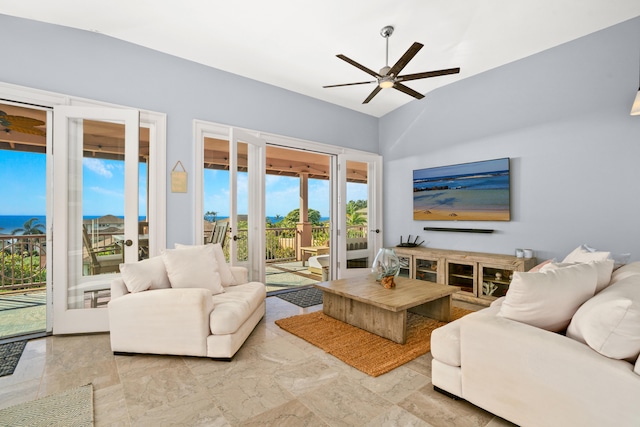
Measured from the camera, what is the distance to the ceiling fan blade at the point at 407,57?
247 cm

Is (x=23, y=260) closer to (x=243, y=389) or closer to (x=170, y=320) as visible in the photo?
(x=170, y=320)

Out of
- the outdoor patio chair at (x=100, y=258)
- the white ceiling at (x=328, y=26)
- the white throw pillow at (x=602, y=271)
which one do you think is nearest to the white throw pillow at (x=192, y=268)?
the outdoor patio chair at (x=100, y=258)

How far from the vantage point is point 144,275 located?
2645 mm

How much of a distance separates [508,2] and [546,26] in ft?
2.56

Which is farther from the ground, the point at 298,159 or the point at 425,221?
the point at 298,159

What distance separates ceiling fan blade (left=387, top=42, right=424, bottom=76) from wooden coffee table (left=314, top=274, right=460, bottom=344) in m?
2.11

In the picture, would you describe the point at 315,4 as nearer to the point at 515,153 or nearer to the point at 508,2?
the point at 508,2

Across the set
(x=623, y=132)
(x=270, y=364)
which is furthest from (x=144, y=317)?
(x=623, y=132)

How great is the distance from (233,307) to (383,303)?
128cm

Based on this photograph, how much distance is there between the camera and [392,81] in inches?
118

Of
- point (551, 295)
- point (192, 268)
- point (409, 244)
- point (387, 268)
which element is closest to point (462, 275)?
point (409, 244)

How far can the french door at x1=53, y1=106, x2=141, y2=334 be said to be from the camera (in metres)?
2.97

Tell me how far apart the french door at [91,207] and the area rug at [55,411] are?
124 centimetres

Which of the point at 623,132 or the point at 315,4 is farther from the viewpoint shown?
the point at 623,132
